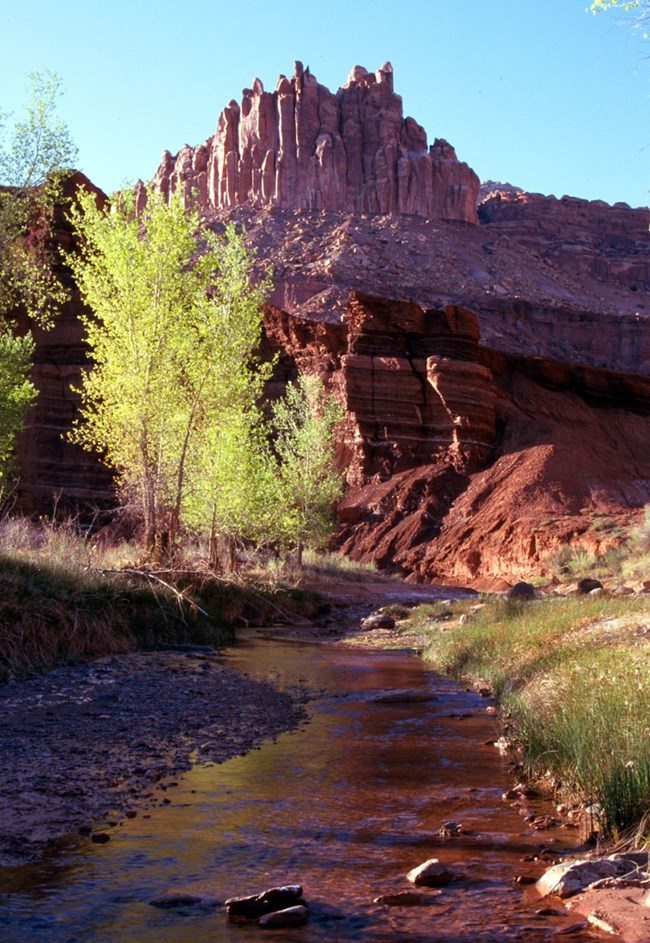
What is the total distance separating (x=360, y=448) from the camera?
54844 mm

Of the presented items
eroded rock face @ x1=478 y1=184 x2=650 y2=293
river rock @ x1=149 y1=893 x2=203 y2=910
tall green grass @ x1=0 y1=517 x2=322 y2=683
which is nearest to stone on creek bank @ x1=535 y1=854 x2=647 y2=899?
river rock @ x1=149 y1=893 x2=203 y2=910

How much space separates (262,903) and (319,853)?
3.23ft

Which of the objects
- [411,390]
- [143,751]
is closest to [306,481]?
[411,390]

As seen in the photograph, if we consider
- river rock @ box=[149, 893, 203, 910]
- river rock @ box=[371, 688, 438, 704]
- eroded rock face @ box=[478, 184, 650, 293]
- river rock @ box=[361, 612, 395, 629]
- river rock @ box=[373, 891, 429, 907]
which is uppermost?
eroded rock face @ box=[478, 184, 650, 293]

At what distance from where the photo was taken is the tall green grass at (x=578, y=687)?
5809 mm

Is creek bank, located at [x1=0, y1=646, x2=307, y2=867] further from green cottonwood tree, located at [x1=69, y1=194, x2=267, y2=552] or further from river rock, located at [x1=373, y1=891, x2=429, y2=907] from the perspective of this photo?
green cottonwood tree, located at [x1=69, y1=194, x2=267, y2=552]

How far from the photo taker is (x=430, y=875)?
5.17 meters

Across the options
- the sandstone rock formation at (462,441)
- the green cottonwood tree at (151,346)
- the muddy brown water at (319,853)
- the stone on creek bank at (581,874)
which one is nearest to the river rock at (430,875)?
the muddy brown water at (319,853)

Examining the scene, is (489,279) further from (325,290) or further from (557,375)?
(557,375)

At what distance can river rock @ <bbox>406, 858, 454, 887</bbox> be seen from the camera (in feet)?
16.9

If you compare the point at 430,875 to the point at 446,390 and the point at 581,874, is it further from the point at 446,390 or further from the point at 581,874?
the point at 446,390

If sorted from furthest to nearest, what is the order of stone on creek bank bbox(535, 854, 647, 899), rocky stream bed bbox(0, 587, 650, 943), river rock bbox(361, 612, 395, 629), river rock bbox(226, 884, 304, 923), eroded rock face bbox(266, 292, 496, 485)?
eroded rock face bbox(266, 292, 496, 485)
river rock bbox(361, 612, 395, 629)
stone on creek bank bbox(535, 854, 647, 899)
rocky stream bed bbox(0, 587, 650, 943)
river rock bbox(226, 884, 304, 923)

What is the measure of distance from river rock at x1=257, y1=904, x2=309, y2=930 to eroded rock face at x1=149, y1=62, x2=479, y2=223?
364 feet

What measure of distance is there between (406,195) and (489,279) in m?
27.5
